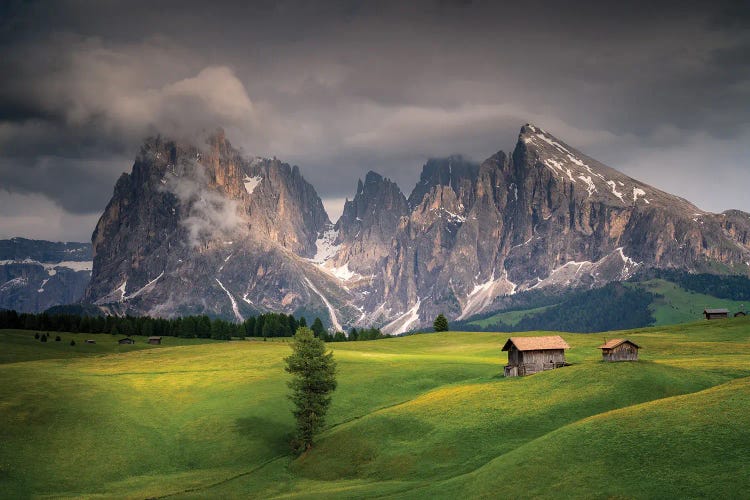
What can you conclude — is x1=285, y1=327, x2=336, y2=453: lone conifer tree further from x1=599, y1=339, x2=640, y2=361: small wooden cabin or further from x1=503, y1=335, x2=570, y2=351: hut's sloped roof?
x1=599, y1=339, x2=640, y2=361: small wooden cabin

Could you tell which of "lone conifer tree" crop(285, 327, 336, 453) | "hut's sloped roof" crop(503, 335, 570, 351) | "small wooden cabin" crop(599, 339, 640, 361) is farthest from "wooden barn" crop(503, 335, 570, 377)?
"lone conifer tree" crop(285, 327, 336, 453)

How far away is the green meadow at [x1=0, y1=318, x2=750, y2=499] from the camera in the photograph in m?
48.6

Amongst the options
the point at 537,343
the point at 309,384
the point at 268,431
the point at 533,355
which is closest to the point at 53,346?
the point at 268,431

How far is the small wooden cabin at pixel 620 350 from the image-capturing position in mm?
89125

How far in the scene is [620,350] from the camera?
8944 cm

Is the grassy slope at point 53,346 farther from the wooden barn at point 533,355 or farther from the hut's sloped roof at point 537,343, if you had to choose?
the hut's sloped roof at point 537,343

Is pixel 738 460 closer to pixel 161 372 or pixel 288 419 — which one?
pixel 288 419

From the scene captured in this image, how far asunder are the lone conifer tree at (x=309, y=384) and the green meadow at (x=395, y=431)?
8.11 feet

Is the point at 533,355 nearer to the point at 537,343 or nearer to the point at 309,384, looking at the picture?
the point at 537,343

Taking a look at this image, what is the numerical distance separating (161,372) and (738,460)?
98.9 meters

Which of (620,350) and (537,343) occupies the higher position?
(537,343)

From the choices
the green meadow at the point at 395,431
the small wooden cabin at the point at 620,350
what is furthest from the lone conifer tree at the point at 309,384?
the small wooden cabin at the point at 620,350

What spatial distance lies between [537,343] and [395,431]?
3152cm

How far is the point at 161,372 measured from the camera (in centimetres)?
12062
